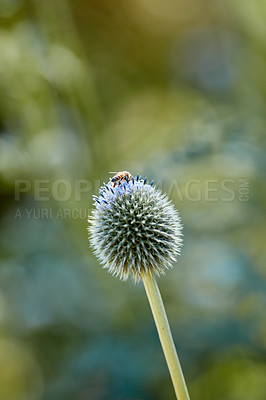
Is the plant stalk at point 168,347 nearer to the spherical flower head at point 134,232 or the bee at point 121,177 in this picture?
the spherical flower head at point 134,232

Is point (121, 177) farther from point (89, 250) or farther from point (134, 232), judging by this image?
point (89, 250)

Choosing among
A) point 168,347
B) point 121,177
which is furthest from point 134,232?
point 168,347

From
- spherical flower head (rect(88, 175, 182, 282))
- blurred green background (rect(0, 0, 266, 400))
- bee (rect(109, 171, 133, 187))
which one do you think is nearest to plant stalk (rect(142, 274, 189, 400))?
spherical flower head (rect(88, 175, 182, 282))

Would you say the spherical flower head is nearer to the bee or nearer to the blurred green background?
the bee

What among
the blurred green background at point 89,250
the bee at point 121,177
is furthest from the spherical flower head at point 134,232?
the blurred green background at point 89,250

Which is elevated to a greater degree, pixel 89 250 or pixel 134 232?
pixel 89 250
